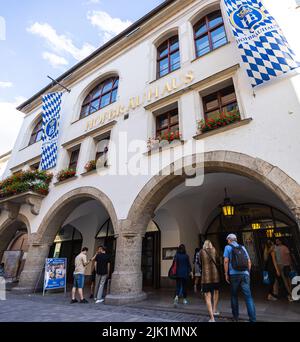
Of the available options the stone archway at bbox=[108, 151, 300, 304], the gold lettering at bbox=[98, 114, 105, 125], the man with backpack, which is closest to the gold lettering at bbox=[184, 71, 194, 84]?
the stone archway at bbox=[108, 151, 300, 304]

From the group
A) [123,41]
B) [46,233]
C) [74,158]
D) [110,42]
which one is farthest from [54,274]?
[110,42]

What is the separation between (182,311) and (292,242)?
6.33 m

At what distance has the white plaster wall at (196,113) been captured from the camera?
5.19 metres

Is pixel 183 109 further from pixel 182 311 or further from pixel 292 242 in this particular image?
pixel 292 242

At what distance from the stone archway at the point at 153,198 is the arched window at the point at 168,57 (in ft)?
15.5

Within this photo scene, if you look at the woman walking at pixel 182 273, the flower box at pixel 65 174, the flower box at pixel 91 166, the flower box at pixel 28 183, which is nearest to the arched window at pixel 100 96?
the flower box at pixel 91 166

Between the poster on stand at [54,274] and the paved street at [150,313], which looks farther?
the poster on stand at [54,274]

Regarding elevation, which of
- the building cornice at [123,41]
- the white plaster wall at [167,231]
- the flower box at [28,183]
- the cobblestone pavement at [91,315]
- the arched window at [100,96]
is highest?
the building cornice at [123,41]

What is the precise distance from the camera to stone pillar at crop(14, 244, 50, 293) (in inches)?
326

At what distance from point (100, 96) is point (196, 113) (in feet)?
21.1

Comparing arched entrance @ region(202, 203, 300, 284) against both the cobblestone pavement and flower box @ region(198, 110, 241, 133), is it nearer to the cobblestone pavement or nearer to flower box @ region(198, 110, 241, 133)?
flower box @ region(198, 110, 241, 133)

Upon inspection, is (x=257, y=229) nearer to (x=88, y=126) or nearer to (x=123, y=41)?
(x=88, y=126)

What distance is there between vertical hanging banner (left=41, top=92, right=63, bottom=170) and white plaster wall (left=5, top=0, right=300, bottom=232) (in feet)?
1.44

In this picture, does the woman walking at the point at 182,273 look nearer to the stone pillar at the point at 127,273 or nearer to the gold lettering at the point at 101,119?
the stone pillar at the point at 127,273
